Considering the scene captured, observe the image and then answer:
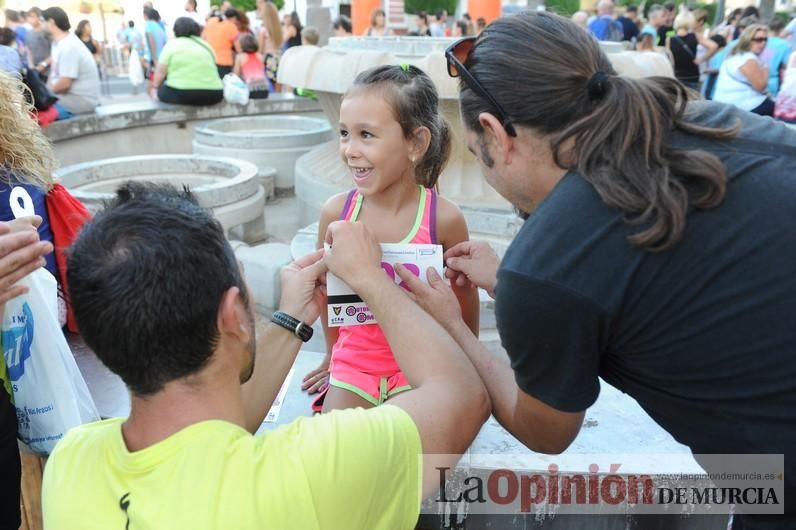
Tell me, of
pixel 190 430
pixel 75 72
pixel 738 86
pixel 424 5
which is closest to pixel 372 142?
pixel 190 430

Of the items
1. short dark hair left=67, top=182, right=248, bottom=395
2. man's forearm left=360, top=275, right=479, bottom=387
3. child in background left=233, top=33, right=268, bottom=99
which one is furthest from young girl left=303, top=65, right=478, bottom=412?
child in background left=233, top=33, right=268, bottom=99

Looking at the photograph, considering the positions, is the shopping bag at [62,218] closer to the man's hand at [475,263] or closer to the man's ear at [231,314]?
the man's hand at [475,263]

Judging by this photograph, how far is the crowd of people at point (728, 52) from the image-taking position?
26.1 feet

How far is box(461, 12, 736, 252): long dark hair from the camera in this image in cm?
127

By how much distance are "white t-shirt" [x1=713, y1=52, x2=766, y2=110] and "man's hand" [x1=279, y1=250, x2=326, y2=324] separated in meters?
7.43

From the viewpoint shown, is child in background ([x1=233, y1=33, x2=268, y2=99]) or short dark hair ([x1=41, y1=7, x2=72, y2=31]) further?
child in background ([x1=233, y1=33, x2=268, y2=99])

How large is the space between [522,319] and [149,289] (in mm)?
697

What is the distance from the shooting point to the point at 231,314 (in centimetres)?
122

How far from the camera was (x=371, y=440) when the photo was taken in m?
1.20

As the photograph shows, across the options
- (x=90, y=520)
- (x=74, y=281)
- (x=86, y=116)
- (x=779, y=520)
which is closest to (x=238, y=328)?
(x=74, y=281)

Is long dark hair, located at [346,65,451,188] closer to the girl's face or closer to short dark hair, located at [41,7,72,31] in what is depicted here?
the girl's face

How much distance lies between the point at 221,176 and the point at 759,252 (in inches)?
238

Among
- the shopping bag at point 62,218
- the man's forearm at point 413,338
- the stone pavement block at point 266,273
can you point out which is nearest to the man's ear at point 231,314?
the man's forearm at point 413,338

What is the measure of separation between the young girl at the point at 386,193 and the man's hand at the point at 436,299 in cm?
43
